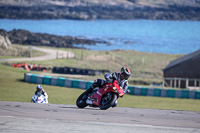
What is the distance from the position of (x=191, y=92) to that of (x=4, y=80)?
15.3m

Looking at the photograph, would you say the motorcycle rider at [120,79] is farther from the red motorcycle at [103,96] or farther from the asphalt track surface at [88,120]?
the asphalt track surface at [88,120]

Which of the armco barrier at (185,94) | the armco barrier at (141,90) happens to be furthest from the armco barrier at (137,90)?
the armco barrier at (185,94)

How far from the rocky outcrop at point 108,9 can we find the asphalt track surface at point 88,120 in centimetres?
12403

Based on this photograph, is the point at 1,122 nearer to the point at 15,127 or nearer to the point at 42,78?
the point at 15,127

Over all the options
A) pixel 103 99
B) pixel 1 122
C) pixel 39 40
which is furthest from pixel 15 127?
pixel 39 40

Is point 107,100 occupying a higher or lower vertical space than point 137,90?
higher

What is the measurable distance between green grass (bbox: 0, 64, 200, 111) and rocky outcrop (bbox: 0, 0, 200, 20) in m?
109

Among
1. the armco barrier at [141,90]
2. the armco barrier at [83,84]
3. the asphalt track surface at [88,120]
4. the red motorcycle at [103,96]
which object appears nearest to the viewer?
the asphalt track surface at [88,120]

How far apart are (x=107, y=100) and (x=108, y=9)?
560ft

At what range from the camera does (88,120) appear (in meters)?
10.5

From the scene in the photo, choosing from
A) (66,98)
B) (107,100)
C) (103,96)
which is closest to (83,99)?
(103,96)

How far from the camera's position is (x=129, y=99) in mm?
24234

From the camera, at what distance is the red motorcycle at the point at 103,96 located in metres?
11.4

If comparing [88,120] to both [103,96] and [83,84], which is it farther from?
[83,84]
